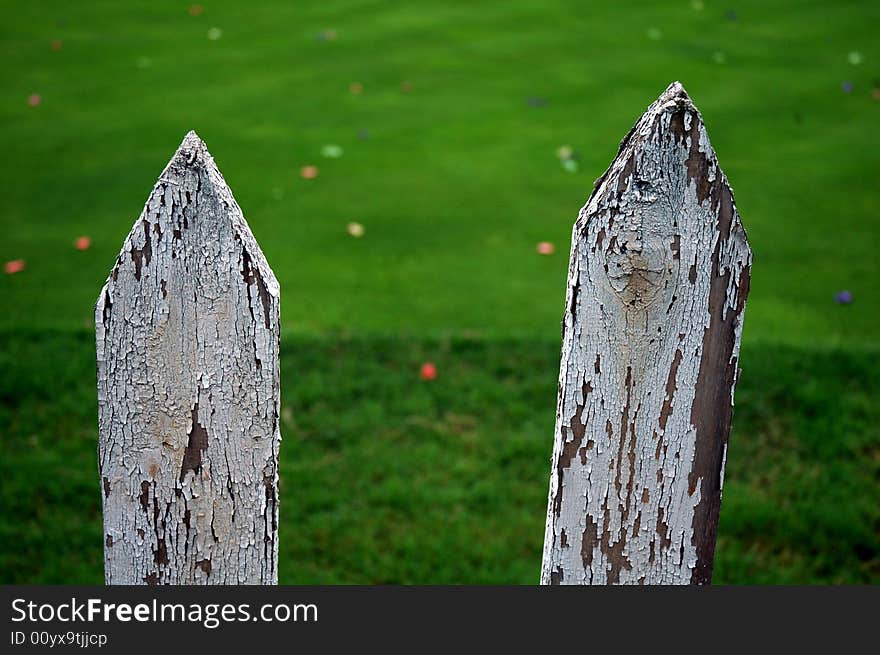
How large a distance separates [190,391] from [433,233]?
3.65 meters

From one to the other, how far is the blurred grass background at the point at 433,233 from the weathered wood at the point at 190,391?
1.62 meters

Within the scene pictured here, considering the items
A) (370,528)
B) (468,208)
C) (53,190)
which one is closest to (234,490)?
(370,528)

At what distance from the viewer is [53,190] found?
210 inches

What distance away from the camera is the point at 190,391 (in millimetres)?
1264

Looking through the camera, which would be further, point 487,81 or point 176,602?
point 487,81

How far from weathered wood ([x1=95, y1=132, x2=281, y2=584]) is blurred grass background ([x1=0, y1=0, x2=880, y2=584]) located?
5.33 feet

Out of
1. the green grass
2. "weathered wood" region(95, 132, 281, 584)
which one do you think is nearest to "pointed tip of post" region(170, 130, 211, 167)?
"weathered wood" region(95, 132, 281, 584)

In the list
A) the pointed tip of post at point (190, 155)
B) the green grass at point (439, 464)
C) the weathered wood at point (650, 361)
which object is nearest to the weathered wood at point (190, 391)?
the pointed tip of post at point (190, 155)

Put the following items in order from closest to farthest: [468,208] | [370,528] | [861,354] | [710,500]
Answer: [710,500]
[370,528]
[861,354]
[468,208]

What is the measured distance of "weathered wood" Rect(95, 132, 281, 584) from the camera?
121 cm

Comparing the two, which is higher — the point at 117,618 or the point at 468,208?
the point at 468,208

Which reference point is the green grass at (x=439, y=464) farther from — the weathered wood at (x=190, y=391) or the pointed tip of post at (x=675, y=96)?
the pointed tip of post at (x=675, y=96)

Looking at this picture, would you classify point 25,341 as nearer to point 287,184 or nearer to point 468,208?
point 287,184

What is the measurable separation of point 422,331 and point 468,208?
54.1 inches
